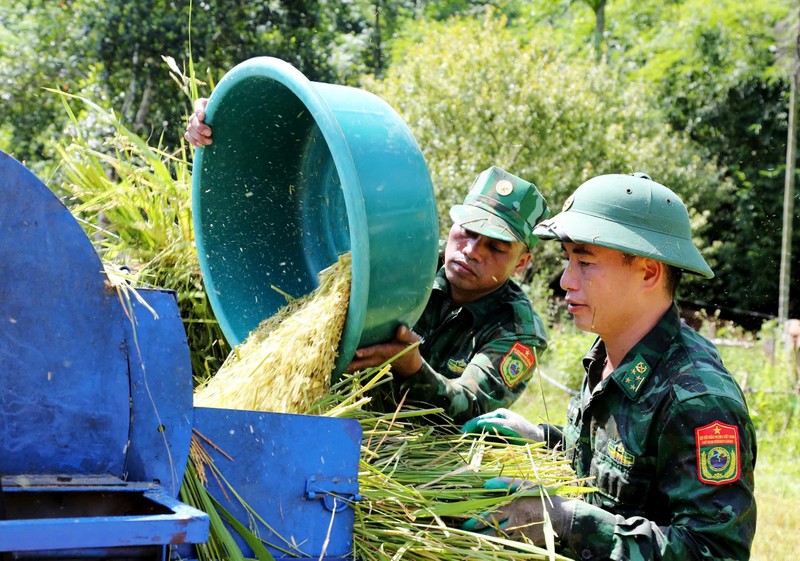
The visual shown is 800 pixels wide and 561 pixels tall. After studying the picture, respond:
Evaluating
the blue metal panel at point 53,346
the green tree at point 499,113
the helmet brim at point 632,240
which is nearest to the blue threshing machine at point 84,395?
the blue metal panel at point 53,346

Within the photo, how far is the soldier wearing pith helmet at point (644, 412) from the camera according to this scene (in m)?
2.51

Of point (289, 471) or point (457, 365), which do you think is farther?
point (457, 365)

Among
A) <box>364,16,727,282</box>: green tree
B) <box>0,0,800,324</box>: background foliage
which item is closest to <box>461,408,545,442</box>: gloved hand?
<box>0,0,800,324</box>: background foliage

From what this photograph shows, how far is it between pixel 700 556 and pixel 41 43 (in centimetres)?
1194

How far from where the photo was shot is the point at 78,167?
12.9ft

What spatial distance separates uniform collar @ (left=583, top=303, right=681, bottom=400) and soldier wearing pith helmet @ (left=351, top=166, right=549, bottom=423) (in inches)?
34.3

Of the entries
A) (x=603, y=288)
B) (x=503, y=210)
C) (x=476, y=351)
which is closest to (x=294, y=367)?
(x=603, y=288)

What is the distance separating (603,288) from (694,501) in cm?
66

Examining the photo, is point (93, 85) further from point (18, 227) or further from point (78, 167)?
point (18, 227)

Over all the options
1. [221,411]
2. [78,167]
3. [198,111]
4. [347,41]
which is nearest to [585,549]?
[221,411]

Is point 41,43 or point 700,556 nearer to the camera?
point 700,556

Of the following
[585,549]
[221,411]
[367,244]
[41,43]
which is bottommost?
[585,549]

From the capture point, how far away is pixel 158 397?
200 centimetres

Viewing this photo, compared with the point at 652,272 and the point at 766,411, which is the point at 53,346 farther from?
the point at 766,411
